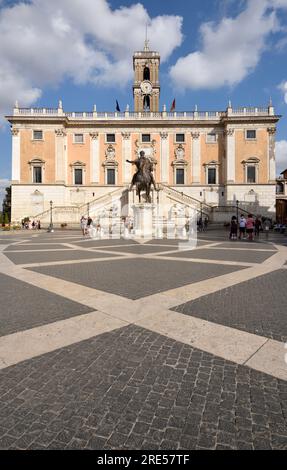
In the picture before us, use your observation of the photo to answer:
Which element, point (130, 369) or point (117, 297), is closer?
point (130, 369)

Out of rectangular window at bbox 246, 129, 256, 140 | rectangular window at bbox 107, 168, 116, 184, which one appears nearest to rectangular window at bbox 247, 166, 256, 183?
rectangular window at bbox 246, 129, 256, 140

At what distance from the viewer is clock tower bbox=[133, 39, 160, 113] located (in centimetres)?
5950

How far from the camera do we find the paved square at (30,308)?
4.55m

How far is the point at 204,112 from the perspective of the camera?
47.8m

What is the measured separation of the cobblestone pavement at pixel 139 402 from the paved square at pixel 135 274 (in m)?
2.66

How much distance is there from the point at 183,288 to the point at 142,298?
4.08 feet

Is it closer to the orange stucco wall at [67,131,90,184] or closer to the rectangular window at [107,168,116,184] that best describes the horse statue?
the rectangular window at [107,168,116,184]

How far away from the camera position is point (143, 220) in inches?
930

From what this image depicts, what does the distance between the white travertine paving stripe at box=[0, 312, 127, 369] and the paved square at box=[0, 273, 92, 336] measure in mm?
227

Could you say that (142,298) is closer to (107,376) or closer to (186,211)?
(107,376)

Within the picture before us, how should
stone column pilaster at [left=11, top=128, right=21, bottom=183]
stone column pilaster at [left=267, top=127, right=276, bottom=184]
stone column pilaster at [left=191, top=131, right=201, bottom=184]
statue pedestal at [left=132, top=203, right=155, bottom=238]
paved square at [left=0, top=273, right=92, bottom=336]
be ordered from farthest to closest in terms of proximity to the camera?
stone column pilaster at [left=191, top=131, right=201, bottom=184] → stone column pilaster at [left=267, top=127, right=276, bottom=184] → stone column pilaster at [left=11, top=128, right=21, bottom=183] → statue pedestal at [left=132, top=203, right=155, bottom=238] → paved square at [left=0, top=273, right=92, bottom=336]

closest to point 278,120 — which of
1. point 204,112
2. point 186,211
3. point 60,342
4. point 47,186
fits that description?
point 204,112

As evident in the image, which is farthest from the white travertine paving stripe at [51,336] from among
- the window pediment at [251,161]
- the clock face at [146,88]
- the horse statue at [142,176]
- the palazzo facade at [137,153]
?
the clock face at [146,88]

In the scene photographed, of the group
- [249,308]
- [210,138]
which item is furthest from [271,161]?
[249,308]
